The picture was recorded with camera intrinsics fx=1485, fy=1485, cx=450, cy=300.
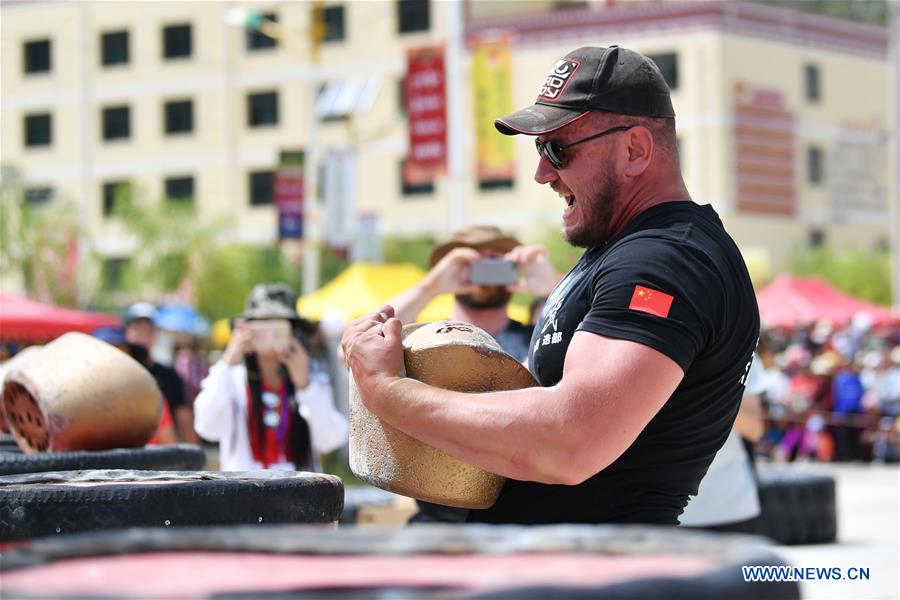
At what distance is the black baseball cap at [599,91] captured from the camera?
2945mm

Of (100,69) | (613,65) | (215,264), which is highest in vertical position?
(100,69)

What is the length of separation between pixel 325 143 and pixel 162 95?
645cm

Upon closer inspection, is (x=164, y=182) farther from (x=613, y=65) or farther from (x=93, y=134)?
(x=613, y=65)

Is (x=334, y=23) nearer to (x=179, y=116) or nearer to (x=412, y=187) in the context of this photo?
(x=412, y=187)

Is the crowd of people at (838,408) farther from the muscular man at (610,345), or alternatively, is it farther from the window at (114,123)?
the window at (114,123)

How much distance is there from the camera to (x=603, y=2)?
46.7m

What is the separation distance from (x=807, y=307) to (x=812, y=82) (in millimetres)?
21553

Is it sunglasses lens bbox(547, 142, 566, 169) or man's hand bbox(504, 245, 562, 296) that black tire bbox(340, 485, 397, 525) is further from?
sunglasses lens bbox(547, 142, 566, 169)

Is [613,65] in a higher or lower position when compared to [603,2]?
lower

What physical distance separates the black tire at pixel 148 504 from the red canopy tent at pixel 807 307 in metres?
22.8

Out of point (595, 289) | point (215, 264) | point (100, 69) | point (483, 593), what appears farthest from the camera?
point (100, 69)

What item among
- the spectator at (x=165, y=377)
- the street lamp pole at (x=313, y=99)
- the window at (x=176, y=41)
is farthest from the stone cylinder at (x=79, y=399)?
the window at (x=176, y=41)

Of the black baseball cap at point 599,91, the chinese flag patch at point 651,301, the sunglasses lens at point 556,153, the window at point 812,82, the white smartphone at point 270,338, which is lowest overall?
the white smartphone at point 270,338

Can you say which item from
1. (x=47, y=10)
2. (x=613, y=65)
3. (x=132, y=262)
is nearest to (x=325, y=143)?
(x=132, y=262)
